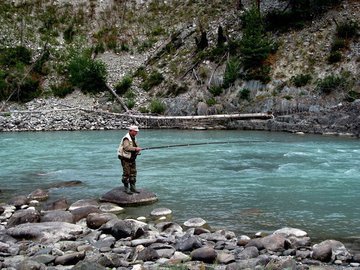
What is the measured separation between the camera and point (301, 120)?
29.1 m

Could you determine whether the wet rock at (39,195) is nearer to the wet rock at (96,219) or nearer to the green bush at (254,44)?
the wet rock at (96,219)

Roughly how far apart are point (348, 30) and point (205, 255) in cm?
2847

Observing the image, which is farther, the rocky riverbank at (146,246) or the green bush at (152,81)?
the green bush at (152,81)

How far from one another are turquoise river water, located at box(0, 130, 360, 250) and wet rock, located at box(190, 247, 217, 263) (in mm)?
2060

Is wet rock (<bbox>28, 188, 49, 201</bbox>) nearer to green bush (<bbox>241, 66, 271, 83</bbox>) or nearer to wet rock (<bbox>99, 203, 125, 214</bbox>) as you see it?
wet rock (<bbox>99, 203, 125, 214</bbox>)

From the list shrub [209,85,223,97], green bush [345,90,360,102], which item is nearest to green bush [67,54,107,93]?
shrub [209,85,223,97]

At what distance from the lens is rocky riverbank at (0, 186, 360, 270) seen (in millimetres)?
7551

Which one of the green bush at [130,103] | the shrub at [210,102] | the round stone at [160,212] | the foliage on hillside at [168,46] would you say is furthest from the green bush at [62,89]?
the round stone at [160,212]

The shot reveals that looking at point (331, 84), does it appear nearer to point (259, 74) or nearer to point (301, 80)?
point (301, 80)

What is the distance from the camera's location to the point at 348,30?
108ft

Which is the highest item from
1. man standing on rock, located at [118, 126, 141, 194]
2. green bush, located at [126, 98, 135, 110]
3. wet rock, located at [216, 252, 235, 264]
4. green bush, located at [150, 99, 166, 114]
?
green bush, located at [126, 98, 135, 110]

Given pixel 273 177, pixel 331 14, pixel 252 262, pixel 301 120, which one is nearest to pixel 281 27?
pixel 331 14

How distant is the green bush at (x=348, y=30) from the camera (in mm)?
32938

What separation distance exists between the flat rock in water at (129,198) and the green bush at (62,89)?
2708cm
